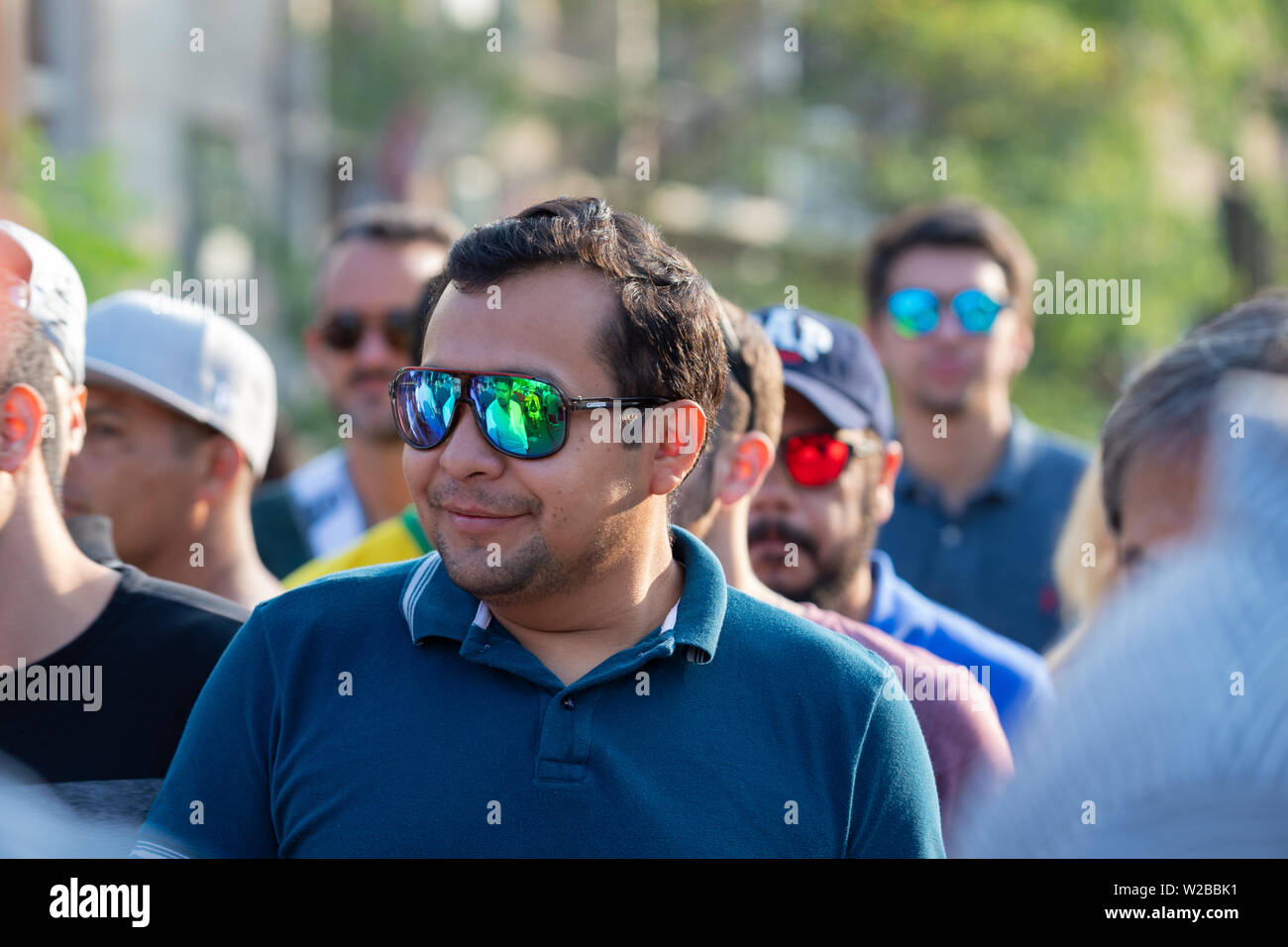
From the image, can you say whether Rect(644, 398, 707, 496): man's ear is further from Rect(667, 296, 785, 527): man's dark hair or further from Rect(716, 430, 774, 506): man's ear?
Rect(716, 430, 774, 506): man's ear

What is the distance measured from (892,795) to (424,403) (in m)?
0.90

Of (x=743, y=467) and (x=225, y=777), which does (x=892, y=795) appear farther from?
(x=743, y=467)

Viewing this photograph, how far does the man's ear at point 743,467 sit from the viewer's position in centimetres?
310

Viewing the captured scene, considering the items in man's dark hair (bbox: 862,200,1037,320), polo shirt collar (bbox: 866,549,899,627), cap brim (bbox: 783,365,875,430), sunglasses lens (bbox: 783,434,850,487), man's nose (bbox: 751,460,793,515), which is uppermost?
man's dark hair (bbox: 862,200,1037,320)

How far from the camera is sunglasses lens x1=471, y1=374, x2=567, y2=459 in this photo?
7.37 ft

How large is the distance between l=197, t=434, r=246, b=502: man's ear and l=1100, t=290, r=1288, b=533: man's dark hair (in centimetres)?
200

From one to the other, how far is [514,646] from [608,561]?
211 millimetres

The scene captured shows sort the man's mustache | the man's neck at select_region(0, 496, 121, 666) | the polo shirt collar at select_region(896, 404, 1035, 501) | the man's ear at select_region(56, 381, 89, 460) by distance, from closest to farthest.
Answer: the man's neck at select_region(0, 496, 121, 666) → the man's ear at select_region(56, 381, 89, 460) → the man's mustache → the polo shirt collar at select_region(896, 404, 1035, 501)

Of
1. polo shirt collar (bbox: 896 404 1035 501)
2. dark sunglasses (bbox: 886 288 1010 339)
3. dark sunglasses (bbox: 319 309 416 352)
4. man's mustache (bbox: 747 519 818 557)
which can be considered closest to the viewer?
man's mustache (bbox: 747 519 818 557)

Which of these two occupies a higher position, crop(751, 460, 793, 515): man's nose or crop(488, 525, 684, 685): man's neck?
crop(751, 460, 793, 515): man's nose

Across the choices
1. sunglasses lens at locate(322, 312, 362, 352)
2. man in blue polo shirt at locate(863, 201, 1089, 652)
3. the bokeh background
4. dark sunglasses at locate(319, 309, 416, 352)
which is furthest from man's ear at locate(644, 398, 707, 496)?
the bokeh background

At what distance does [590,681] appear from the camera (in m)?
2.16

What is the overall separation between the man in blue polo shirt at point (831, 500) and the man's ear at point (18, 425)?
1646 millimetres
